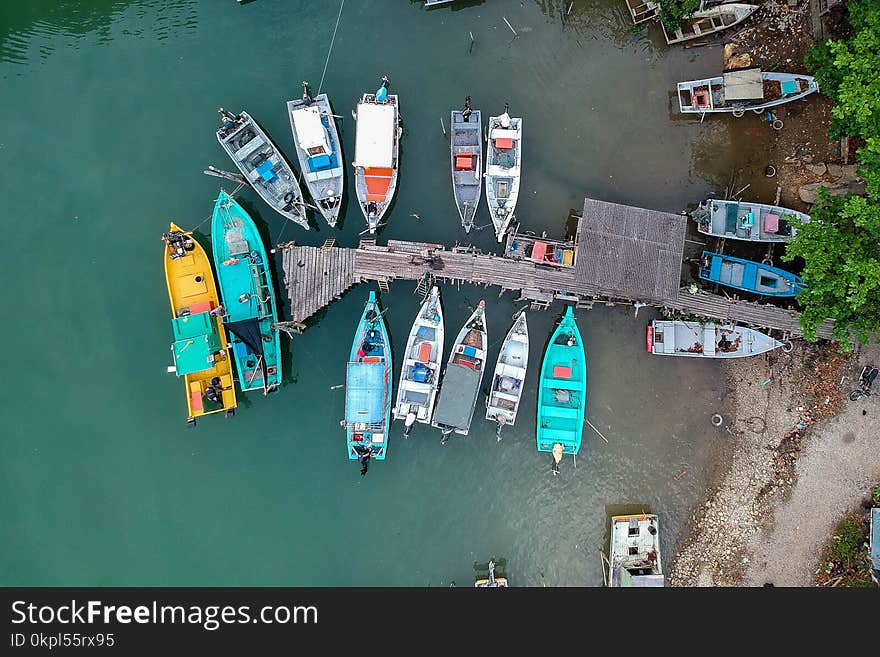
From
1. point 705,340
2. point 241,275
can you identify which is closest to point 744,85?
point 705,340

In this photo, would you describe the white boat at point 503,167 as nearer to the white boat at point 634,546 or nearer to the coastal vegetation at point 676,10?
the coastal vegetation at point 676,10

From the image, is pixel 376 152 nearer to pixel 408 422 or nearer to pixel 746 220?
pixel 408 422

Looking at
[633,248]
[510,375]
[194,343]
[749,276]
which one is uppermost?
[633,248]

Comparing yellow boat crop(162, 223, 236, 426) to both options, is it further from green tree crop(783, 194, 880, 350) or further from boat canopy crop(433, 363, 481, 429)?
green tree crop(783, 194, 880, 350)
